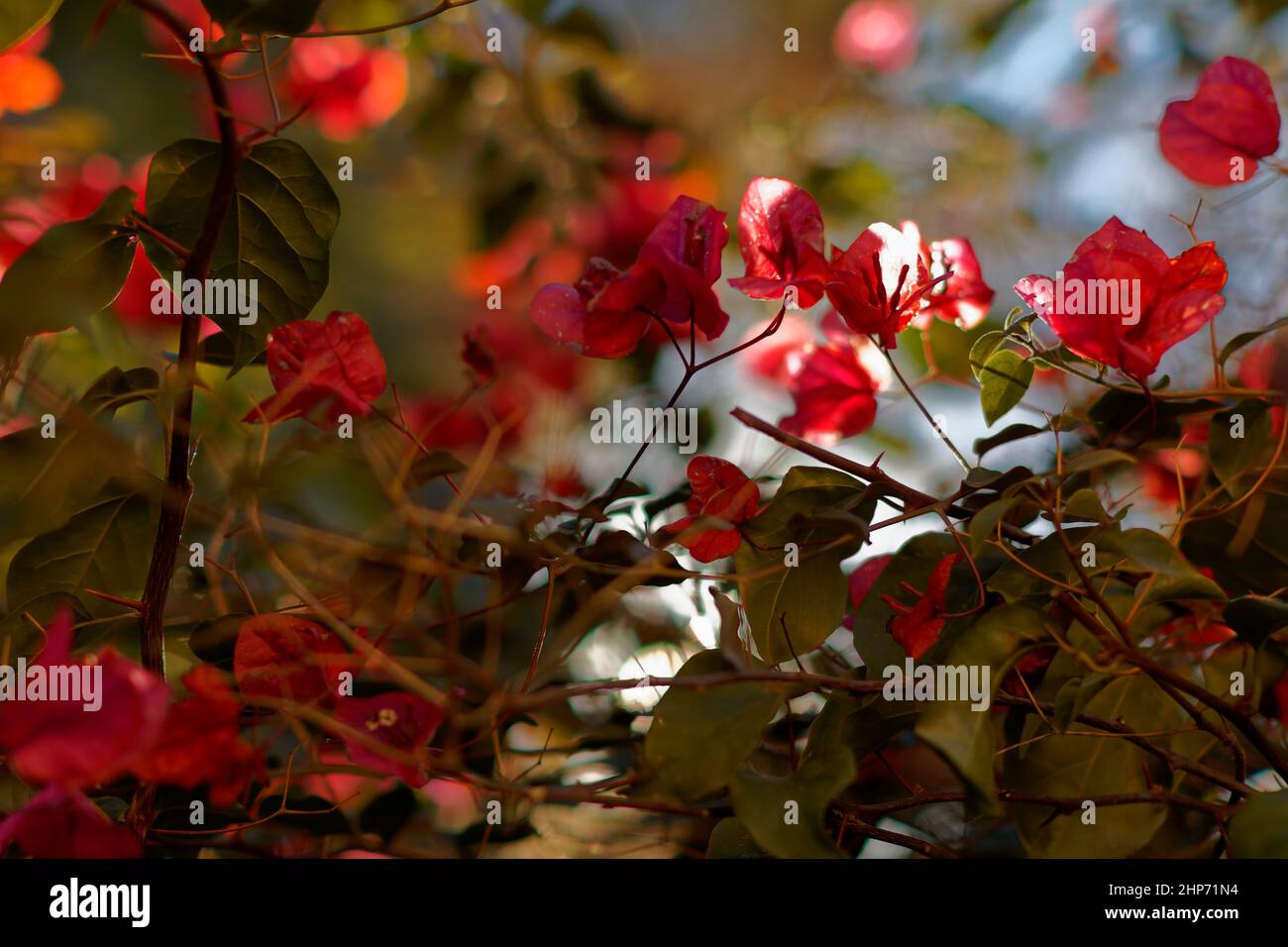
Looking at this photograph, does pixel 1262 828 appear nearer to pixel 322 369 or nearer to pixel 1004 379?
pixel 1004 379

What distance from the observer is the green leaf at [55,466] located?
0.29 meters

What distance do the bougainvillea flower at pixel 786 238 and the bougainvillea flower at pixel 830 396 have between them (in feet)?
0.22

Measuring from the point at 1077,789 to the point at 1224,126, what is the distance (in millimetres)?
212

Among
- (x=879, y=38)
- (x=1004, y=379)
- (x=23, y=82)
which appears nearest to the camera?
(x=1004, y=379)

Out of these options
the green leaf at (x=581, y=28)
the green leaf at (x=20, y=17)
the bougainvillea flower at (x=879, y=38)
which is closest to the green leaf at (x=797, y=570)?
the green leaf at (x=20, y=17)

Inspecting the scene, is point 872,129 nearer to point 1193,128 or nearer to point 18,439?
point 1193,128

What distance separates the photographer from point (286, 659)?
0.29 metres

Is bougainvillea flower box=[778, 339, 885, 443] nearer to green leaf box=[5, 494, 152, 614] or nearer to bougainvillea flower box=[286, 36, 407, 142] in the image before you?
green leaf box=[5, 494, 152, 614]

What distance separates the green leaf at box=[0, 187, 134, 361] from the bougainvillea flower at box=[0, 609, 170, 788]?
0.09 m

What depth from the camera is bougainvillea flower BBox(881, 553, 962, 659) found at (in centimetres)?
28

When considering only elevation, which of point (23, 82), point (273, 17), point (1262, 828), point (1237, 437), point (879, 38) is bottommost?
point (1262, 828)

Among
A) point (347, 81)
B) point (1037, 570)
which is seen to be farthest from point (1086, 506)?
point (347, 81)
